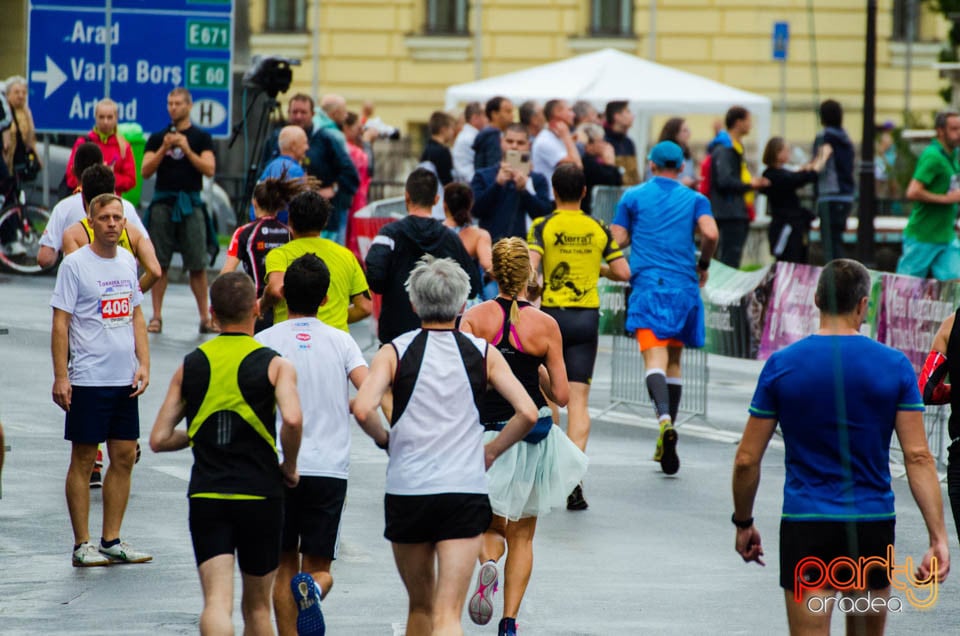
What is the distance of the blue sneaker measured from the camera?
6.57 m

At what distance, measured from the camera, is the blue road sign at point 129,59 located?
17.0m

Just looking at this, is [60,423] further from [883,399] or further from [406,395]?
[883,399]

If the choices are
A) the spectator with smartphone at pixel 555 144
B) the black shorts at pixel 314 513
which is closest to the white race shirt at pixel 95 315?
the black shorts at pixel 314 513

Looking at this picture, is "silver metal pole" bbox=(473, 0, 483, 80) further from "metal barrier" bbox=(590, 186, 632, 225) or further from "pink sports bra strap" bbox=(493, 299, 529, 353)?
"pink sports bra strap" bbox=(493, 299, 529, 353)

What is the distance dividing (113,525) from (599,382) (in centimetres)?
753

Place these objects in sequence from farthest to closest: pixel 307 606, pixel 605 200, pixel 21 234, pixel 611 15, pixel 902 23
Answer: pixel 611 15, pixel 902 23, pixel 605 200, pixel 21 234, pixel 307 606


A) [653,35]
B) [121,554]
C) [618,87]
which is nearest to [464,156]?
[618,87]

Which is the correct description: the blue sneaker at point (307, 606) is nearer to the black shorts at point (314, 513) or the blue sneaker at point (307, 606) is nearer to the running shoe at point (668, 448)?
the black shorts at point (314, 513)

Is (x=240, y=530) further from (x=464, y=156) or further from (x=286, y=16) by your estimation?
(x=286, y=16)

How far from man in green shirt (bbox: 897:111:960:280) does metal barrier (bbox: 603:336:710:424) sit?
216 cm

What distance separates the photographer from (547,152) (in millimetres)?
17562

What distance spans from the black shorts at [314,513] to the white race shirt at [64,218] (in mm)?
3886

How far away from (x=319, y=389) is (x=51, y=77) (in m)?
10.8

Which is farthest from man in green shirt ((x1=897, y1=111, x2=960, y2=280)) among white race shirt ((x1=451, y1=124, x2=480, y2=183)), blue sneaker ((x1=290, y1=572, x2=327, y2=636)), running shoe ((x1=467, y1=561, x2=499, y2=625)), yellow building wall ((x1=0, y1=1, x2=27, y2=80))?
yellow building wall ((x1=0, y1=1, x2=27, y2=80))
